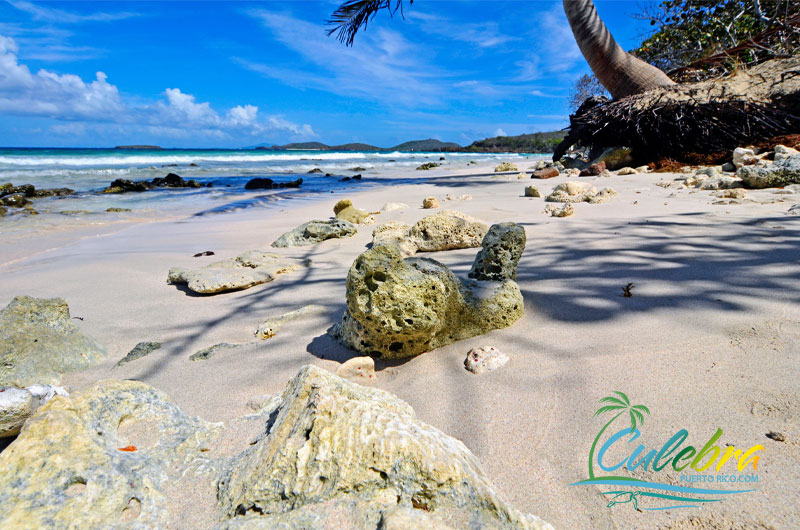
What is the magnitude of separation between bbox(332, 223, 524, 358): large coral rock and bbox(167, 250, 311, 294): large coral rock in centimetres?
123

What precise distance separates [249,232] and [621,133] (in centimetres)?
735

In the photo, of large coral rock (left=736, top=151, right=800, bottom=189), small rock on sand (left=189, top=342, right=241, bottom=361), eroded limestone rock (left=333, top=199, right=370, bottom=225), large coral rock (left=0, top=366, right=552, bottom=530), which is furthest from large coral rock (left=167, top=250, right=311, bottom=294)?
large coral rock (left=736, top=151, right=800, bottom=189)

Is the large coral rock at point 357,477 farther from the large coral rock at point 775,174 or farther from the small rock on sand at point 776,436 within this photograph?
the large coral rock at point 775,174

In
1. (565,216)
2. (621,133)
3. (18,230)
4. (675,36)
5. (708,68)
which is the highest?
(675,36)

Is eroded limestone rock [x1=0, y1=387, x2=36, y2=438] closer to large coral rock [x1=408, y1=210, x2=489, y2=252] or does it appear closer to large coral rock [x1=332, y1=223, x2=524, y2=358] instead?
large coral rock [x1=332, y1=223, x2=524, y2=358]

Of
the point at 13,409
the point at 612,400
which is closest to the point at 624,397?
the point at 612,400

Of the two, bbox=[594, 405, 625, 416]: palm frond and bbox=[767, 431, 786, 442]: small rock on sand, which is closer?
bbox=[767, 431, 786, 442]: small rock on sand

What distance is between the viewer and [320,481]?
2.74 feet

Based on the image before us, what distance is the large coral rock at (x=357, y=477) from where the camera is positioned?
0.79 metres

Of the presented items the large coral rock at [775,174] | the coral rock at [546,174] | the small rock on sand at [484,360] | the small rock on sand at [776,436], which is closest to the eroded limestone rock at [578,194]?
the large coral rock at [775,174]

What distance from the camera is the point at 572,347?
5.14 ft

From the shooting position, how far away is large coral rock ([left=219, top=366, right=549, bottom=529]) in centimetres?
79

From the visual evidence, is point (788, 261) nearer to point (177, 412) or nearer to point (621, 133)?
point (177, 412)

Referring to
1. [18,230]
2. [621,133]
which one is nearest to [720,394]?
[18,230]
